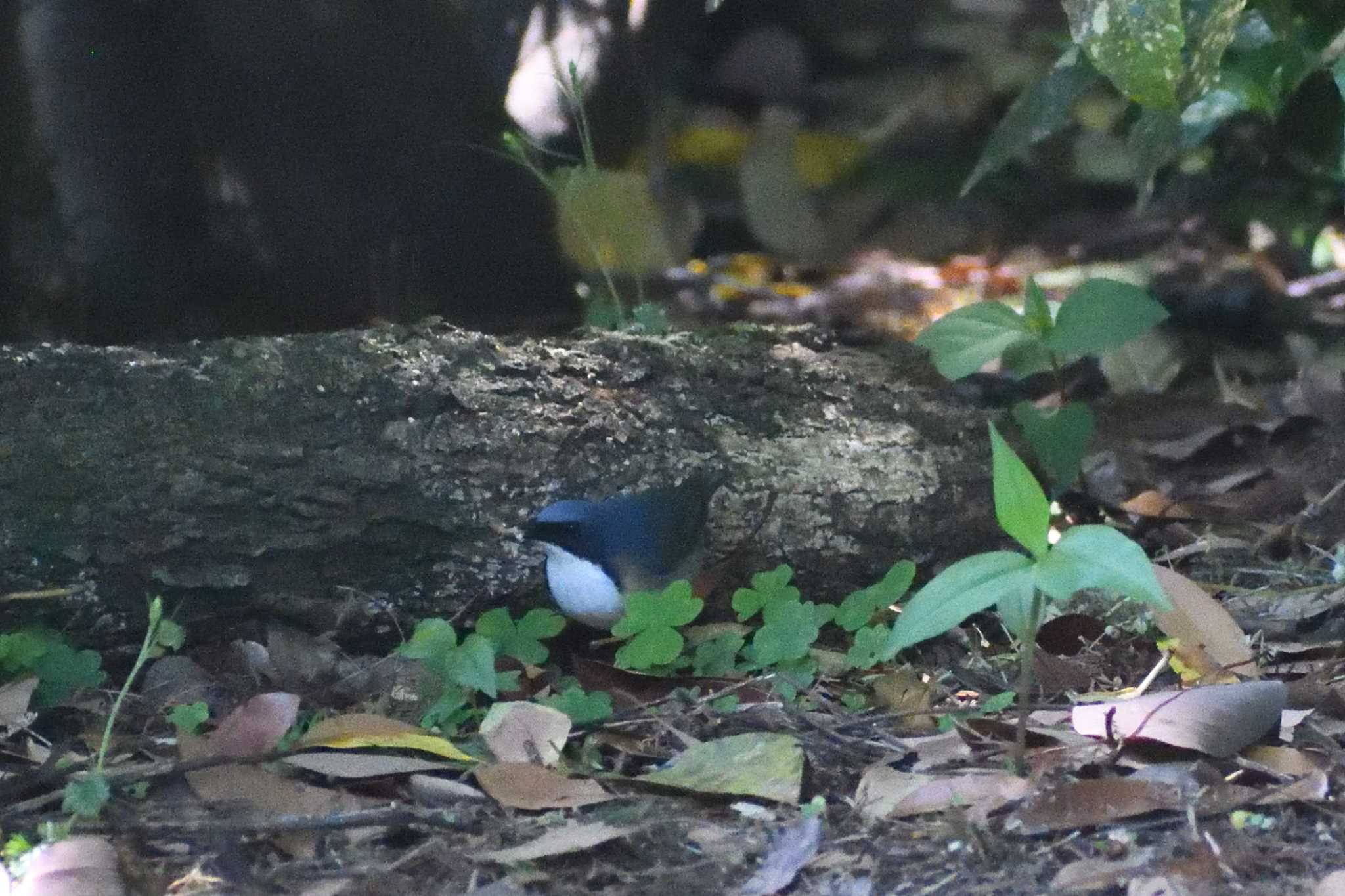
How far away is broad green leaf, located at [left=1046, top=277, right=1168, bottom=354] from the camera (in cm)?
350

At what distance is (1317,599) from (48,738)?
274 cm

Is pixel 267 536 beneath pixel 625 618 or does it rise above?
above

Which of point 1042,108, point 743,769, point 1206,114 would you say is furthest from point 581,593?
point 1206,114

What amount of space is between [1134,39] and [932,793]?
1.63m

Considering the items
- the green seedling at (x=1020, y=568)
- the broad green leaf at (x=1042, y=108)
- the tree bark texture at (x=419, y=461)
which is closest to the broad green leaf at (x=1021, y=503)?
the green seedling at (x=1020, y=568)

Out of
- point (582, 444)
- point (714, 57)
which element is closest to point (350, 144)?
point (582, 444)

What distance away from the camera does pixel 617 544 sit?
10.5 feet

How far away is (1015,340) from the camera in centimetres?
361

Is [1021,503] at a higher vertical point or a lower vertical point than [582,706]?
higher

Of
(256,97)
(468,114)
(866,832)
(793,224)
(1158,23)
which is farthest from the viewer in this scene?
(793,224)

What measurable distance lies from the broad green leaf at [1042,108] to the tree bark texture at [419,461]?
788 mm

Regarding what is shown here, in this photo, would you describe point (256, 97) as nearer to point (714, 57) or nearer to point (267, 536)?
point (267, 536)

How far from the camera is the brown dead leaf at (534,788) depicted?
7.98ft

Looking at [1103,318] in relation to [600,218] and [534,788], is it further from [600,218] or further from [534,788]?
[534,788]
